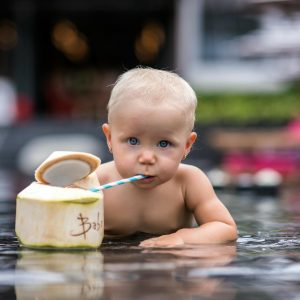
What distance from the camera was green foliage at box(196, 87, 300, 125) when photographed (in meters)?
15.9

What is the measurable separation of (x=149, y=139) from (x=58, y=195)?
1.18ft

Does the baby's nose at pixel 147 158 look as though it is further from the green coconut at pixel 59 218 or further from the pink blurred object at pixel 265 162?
the pink blurred object at pixel 265 162

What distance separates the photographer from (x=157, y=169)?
10.7 feet

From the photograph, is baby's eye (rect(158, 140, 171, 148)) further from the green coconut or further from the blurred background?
the blurred background

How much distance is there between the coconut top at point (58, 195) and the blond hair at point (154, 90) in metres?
0.35

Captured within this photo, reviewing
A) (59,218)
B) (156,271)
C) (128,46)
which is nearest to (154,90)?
(59,218)

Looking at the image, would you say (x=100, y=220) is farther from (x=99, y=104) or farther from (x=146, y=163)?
(x=99, y=104)

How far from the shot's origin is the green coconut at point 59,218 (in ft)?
10.0

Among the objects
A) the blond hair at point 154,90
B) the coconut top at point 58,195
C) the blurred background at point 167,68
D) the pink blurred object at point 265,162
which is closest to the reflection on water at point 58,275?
the coconut top at point 58,195

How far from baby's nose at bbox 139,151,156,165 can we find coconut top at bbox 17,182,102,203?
18 centimetres

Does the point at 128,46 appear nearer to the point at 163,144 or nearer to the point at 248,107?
the point at 248,107

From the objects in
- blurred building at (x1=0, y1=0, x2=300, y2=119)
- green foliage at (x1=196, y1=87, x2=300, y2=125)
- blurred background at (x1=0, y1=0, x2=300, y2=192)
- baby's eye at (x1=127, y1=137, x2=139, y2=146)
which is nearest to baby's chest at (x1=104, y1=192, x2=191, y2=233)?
baby's eye at (x1=127, y1=137, x2=139, y2=146)

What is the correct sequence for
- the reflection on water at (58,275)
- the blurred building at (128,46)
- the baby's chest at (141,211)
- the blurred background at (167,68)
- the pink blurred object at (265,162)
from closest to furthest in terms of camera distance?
the reflection on water at (58,275), the baby's chest at (141,211), the pink blurred object at (265,162), the blurred background at (167,68), the blurred building at (128,46)

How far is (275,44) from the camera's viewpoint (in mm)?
14523
